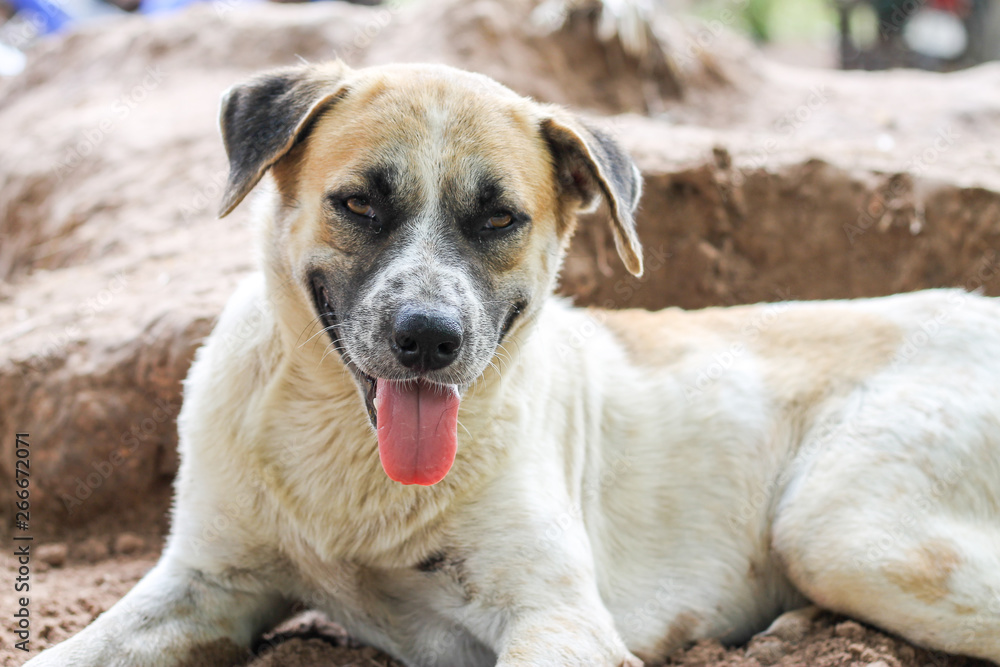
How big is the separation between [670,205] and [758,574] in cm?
254

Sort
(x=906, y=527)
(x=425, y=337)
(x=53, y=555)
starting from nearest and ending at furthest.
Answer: (x=425, y=337) < (x=906, y=527) < (x=53, y=555)

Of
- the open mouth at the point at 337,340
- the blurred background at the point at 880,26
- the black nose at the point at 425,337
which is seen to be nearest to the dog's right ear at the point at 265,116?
the open mouth at the point at 337,340

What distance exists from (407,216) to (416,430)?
2.13 ft

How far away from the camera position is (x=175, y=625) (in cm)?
297

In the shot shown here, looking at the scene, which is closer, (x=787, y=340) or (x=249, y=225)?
(x=249, y=225)

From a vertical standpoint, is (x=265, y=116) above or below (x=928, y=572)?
above

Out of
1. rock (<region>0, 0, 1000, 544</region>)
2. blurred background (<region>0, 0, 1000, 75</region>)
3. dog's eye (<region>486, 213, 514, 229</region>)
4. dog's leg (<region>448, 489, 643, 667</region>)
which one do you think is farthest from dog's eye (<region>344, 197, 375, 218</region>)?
blurred background (<region>0, 0, 1000, 75</region>)

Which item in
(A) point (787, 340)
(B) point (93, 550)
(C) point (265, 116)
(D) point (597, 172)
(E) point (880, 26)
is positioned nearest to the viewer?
(C) point (265, 116)

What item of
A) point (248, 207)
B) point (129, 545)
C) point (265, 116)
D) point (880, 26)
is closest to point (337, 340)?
point (265, 116)

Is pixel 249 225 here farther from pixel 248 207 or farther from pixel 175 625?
pixel 248 207

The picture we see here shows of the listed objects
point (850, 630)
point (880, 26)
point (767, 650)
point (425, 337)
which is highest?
point (425, 337)

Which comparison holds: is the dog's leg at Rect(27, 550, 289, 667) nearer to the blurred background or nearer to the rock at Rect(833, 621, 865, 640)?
the rock at Rect(833, 621, 865, 640)

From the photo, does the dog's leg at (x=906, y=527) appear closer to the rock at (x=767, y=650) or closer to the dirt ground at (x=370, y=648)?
the dirt ground at (x=370, y=648)

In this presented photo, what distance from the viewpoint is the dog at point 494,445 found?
2.71m
